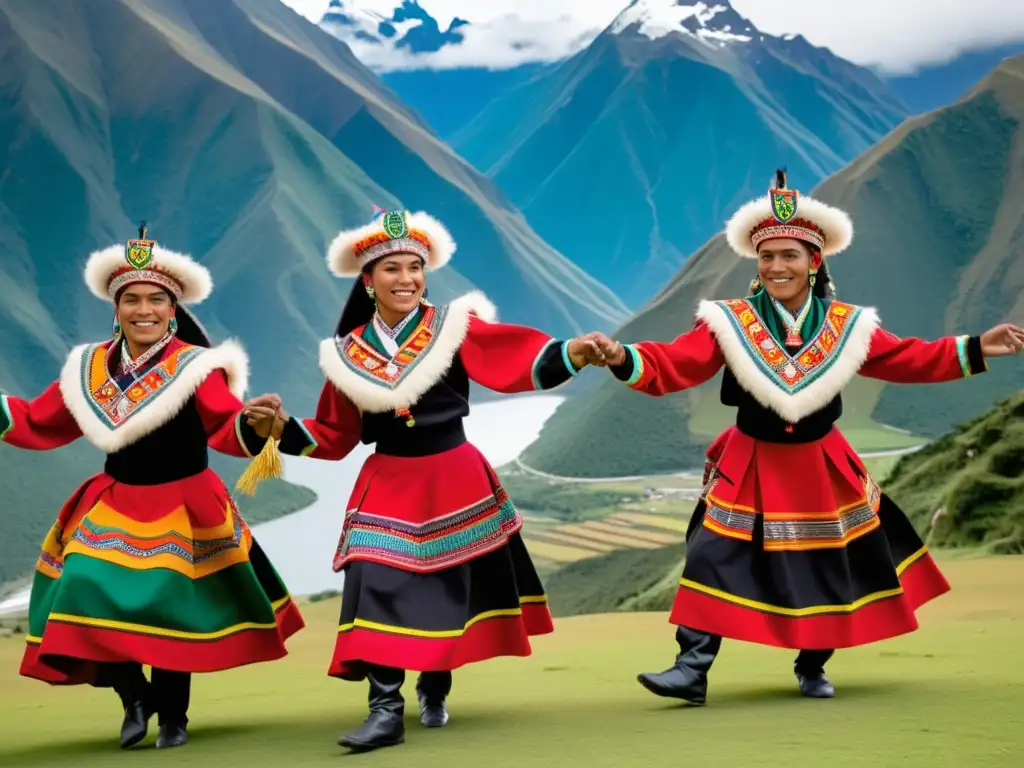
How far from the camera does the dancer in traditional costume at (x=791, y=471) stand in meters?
3.81

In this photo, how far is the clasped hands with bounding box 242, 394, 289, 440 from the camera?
12.1 feet

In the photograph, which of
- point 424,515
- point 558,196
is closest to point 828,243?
point 424,515

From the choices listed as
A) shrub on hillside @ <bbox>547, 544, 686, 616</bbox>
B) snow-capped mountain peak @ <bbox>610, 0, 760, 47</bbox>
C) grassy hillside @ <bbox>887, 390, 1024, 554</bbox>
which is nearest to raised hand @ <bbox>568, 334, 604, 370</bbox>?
grassy hillside @ <bbox>887, 390, 1024, 554</bbox>

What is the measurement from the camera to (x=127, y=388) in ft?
12.8

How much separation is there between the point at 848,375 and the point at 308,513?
20.7 m

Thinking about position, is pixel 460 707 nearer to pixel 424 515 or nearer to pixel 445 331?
pixel 424 515

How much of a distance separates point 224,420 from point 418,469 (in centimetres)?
63

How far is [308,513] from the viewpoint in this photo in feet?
78.3

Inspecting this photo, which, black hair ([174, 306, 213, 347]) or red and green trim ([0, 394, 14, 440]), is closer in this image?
red and green trim ([0, 394, 14, 440])

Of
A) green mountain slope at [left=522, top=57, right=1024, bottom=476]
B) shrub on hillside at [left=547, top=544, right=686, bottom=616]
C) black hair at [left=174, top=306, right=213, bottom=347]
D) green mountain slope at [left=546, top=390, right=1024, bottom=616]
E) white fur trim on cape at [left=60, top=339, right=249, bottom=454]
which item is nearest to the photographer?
white fur trim on cape at [left=60, top=339, right=249, bottom=454]

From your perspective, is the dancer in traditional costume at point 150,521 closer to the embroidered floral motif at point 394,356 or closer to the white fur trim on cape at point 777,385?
the embroidered floral motif at point 394,356

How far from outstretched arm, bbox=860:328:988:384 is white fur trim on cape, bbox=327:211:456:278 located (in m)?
1.40

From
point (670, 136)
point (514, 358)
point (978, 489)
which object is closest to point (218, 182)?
point (670, 136)

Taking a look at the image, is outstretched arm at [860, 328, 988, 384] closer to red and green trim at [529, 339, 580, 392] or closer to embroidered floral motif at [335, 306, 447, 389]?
red and green trim at [529, 339, 580, 392]
